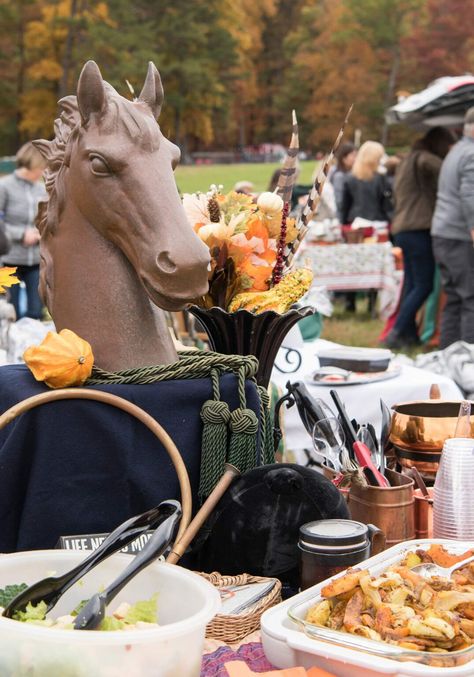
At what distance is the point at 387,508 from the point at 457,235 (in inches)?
Answer: 172

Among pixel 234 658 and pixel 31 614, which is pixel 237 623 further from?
pixel 31 614

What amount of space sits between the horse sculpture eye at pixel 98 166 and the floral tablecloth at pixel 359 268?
6.86 metres

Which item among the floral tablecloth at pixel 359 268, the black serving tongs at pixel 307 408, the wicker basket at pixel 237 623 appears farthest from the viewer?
the floral tablecloth at pixel 359 268

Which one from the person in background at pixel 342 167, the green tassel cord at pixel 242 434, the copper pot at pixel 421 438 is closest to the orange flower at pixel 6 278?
the green tassel cord at pixel 242 434

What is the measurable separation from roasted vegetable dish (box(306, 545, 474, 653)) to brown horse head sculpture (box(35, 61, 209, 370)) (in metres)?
0.59

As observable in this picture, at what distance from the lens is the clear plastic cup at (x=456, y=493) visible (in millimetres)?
1757

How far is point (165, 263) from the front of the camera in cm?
162

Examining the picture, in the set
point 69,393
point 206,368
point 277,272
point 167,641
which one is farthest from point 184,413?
point 167,641

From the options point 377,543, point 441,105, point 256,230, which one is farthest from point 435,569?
point 441,105

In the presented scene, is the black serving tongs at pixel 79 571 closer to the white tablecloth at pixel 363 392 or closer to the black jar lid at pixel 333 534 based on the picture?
the black jar lid at pixel 333 534

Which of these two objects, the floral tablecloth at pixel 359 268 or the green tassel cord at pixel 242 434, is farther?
the floral tablecloth at pixel 359 268

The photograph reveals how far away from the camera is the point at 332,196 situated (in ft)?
31.3

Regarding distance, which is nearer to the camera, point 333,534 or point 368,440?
point 333,534

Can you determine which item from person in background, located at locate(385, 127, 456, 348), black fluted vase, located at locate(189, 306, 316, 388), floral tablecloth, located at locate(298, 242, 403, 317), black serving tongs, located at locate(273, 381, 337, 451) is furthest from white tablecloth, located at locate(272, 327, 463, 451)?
floral tablecloth, located at locate(298, 242, 403, 317)
